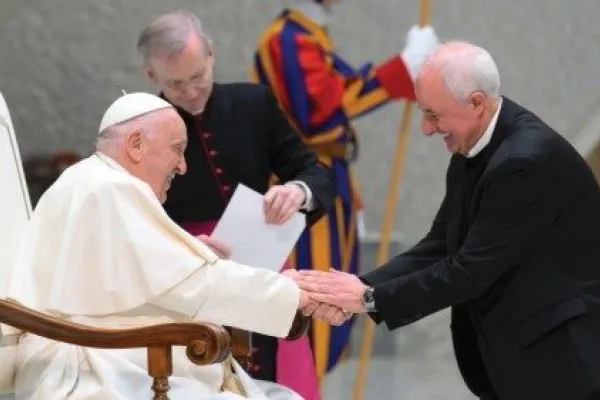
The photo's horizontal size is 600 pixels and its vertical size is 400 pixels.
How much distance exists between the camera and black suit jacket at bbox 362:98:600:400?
3.11 metres

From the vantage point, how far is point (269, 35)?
15.7ft

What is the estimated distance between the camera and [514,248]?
10.2ft

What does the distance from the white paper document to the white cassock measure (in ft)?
1.78

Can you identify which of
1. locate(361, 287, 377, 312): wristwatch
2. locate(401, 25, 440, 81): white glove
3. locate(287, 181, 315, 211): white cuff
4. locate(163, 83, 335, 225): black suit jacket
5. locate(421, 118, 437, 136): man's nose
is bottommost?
locate(361, 287, 377, 312): wristwatch

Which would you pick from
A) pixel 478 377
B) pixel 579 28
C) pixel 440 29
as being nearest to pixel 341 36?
pixel 440 29

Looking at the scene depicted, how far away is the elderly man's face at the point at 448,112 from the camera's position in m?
3.15

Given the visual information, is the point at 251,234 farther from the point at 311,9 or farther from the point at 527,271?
the point at 311,9

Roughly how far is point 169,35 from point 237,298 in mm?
1064

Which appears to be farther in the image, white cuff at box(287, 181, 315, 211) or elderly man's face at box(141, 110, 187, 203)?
white cuff at box(287, 181, 315, 211)

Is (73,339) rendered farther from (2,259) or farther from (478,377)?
(478,377)

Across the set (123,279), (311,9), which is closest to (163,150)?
(123,279)

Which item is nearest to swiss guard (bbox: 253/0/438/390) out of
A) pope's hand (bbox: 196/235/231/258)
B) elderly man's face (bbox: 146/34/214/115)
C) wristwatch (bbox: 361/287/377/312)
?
elderly man's face (bbox: 146/34/214/115)

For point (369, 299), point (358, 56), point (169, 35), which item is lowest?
point (369, 299)

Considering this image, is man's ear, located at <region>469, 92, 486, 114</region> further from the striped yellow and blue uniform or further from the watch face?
the striped yellow and blue uniform
